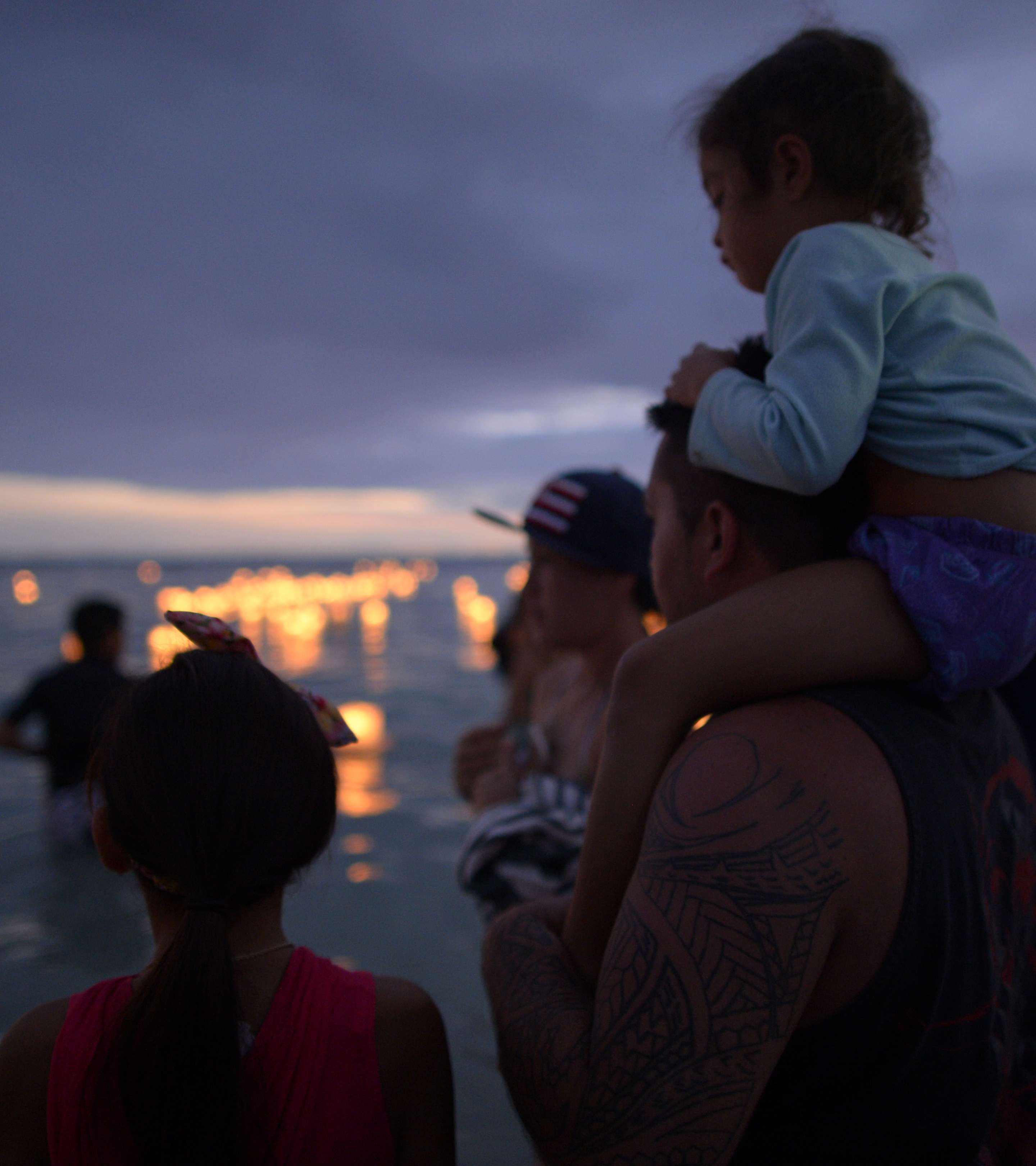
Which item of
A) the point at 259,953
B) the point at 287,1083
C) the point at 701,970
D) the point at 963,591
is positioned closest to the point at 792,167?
the point at 963,591

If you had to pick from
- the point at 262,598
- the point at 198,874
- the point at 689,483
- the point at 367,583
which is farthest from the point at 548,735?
the point at 367,583

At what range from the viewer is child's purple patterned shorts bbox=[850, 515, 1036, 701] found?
4.72 ft

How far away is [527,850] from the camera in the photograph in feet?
7.78

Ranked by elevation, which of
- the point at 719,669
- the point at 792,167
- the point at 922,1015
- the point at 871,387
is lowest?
the point at 922,1015

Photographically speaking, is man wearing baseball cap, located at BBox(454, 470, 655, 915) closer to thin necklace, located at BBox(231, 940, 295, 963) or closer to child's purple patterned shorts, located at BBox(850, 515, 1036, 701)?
thin necklace, located at BBox(231, 940, 295, 963)

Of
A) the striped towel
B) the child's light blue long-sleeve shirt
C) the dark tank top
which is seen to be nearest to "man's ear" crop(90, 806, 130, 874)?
the striped towel

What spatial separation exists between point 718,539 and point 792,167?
995 mm

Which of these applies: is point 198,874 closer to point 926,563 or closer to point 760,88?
point 926,563

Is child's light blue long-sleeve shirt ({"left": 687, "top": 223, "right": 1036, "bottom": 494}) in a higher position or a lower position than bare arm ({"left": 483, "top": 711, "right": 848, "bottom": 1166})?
higher

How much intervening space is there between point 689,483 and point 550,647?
5.47 ft

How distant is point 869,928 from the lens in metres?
1.27

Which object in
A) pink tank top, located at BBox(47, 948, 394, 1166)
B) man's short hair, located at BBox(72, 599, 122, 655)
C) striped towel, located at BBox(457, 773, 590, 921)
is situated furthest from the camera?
man's short hair, located at BBox(72, 599, 122, 655)

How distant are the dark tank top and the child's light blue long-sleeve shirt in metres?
0.45

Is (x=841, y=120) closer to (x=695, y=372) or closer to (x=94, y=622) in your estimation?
(x=695, y=372)
